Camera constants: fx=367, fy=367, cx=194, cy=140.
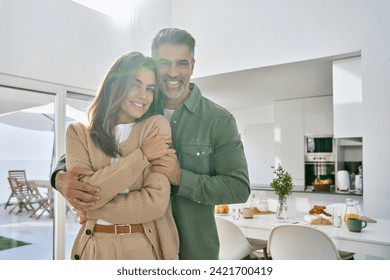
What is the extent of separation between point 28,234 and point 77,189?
445 mm

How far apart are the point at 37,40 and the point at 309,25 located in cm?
100

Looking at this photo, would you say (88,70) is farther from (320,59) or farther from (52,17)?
(320,59)

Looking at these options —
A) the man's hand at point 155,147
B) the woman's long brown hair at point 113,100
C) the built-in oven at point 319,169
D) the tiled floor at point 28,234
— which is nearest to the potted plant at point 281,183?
the man's hand at point 155,147

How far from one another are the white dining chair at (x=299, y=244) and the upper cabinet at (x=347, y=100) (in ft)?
1.80

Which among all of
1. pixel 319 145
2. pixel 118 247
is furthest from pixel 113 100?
pixel 319 145

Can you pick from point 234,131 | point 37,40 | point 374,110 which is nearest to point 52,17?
point 37,40

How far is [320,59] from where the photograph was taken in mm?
1424

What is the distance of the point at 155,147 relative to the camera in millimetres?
1104

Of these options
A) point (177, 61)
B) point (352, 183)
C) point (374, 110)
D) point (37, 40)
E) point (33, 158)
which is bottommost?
point (352, 183)

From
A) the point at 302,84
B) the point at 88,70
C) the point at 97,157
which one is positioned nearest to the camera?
the point at 97,157

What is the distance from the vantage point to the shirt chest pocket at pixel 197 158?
1167 mm

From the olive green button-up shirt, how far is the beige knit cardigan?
74 millimetres

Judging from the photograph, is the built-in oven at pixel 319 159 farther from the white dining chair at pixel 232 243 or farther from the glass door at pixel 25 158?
the glass door at pixel 25 158

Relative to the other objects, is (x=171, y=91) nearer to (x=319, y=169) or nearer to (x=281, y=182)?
(x=281, y=182)
